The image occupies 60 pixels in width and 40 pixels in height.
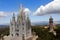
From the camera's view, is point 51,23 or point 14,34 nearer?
point 14,34

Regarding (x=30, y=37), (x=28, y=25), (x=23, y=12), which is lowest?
(x=30, y=37)

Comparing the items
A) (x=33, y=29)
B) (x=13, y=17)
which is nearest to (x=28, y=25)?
(x=33, y=29)

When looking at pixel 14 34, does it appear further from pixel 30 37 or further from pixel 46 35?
pixel 46 35

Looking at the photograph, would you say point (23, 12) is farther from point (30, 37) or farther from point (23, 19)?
point (30, 37)

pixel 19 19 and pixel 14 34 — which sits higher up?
pixel 19 19

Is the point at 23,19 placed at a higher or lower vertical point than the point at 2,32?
higher

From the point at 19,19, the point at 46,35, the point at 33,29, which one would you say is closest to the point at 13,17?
the point at 19,19
